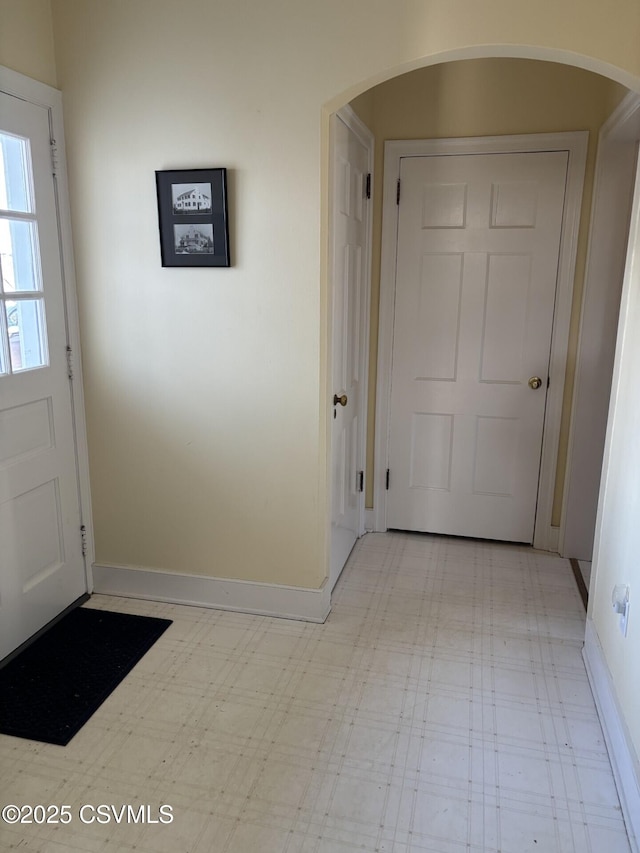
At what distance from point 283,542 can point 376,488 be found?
102 centimetres

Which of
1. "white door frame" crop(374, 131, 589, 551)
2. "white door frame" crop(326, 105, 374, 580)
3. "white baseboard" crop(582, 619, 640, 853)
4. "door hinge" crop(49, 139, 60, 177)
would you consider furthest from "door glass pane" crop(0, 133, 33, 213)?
"white baseboard" crop(582, 619, 640, 853)

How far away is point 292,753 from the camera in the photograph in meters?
1.98

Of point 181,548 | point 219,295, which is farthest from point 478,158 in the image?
point 181,548

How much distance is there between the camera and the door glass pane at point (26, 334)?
235 cm

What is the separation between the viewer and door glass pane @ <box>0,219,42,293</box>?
7.50ft

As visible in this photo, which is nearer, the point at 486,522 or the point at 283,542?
the point at 283,542

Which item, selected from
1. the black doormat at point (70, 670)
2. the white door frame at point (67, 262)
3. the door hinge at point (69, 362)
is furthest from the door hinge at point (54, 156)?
the black doormat at point (70, 670)

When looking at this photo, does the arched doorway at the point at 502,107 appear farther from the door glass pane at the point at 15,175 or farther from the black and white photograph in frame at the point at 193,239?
the door glass pane at the point at 15,175

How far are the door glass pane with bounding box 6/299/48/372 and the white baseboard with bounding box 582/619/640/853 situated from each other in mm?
2377

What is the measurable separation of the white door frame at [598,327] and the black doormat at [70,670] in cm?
211

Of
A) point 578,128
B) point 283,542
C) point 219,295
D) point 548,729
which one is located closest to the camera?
point 548,729

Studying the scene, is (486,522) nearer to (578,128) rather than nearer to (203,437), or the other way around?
(203,437)

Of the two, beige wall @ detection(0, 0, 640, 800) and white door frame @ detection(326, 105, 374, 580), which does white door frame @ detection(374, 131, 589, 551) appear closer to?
white door frame @ detection(326, 105, 374, 580)

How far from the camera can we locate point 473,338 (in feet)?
10.7
